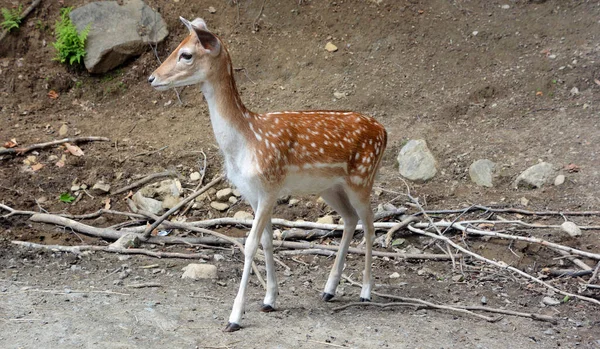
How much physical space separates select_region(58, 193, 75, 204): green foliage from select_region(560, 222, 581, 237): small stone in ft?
18.1

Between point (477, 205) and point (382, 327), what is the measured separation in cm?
281

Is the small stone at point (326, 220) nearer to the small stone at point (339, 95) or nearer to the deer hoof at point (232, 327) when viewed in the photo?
the small stone at point (339, 95)

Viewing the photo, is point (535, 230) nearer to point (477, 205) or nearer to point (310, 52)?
point (477, 205)

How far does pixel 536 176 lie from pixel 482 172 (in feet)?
2.02

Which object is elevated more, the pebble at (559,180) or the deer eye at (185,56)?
the deer eye at (185,56)

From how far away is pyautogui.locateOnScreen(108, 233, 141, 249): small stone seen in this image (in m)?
7.29

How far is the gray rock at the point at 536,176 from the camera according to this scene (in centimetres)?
830

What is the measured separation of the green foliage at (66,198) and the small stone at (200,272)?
2.53m

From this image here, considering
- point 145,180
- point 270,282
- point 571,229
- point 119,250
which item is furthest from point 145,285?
point 571,229

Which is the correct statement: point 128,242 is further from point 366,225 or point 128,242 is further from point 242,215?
point 366,225

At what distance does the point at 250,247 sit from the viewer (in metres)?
5.47

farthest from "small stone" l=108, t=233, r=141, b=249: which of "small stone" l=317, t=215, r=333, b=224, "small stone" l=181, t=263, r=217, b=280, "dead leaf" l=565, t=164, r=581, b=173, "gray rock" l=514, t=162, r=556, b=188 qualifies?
"dead leaf" l=565, t=164, r=581, b=173

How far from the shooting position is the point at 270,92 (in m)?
10.2

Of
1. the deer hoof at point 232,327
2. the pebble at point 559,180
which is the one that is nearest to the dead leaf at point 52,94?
the deer hoof at point 232,327
